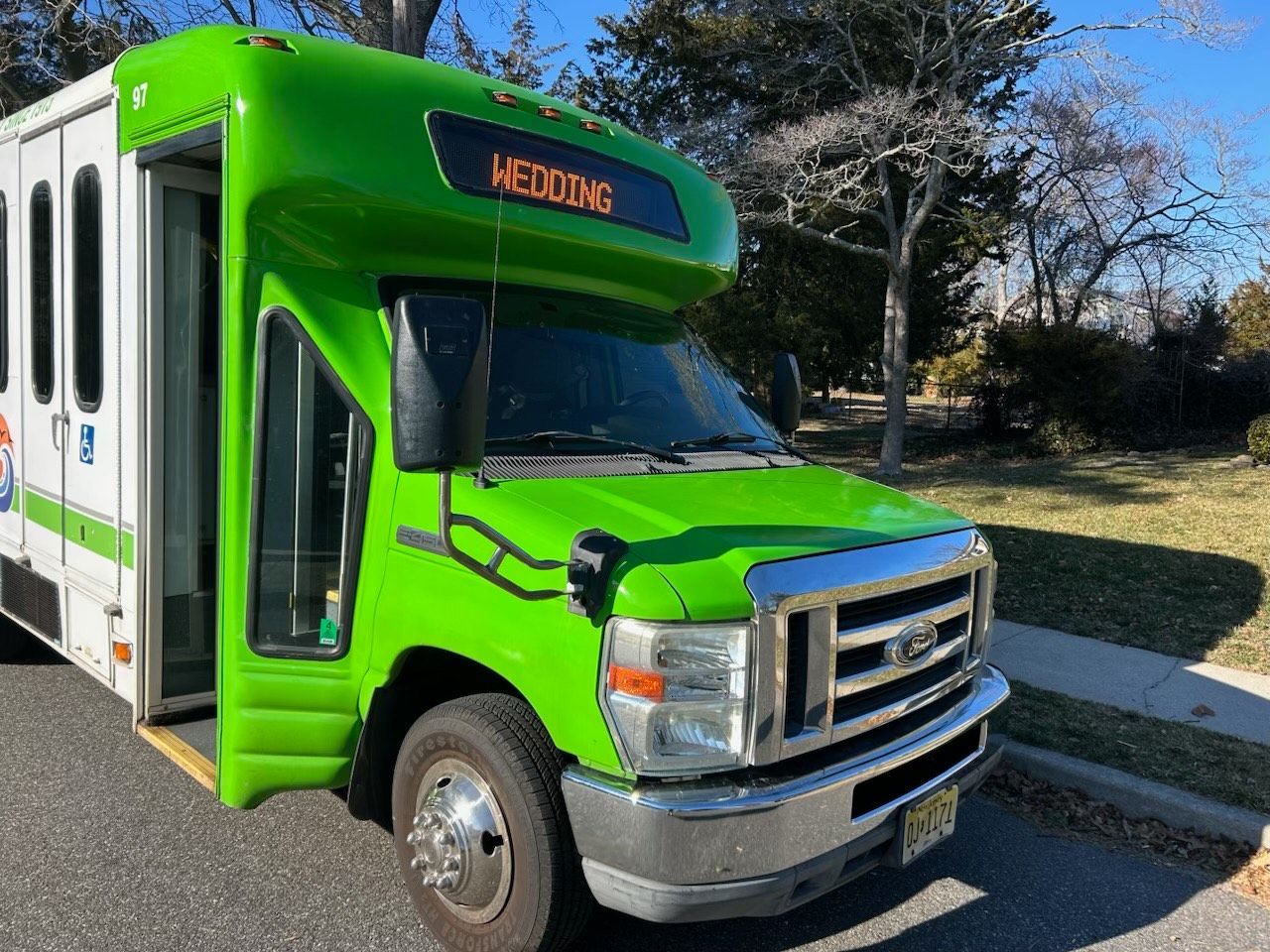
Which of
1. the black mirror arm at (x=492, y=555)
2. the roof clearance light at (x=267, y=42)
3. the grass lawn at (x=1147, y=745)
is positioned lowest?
the grass lawn at (x=1147, y=745)

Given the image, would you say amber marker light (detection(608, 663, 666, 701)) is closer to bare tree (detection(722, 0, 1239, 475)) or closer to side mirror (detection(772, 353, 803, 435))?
side mirror (detection(772, 353, 803, 435))

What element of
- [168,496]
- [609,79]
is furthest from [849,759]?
[609,79]

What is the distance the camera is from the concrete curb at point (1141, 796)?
4188mm

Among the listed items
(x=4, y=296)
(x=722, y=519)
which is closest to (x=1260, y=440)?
(x=722, y=519)

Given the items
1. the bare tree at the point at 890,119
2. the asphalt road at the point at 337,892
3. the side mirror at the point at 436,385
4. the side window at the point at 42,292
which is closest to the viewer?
the side mirror at the point at 436,385

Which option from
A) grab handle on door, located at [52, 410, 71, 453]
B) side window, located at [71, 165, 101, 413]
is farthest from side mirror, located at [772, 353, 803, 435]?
grab handle on door, located at [52, 410, 71, 453]

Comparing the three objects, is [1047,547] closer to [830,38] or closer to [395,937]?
[395,937]

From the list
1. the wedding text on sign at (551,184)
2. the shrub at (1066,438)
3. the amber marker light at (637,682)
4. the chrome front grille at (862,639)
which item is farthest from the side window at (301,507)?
the shrub at (1066,438)

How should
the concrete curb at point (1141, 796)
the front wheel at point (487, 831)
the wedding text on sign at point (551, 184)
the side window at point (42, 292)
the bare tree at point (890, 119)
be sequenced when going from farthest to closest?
the bare tree at point (890, 119)
the side window at point (42, 292)
the concrete curb at point (1141, 796)
the wedding text on sign at point (551, 184)
the front wheel at point (487, 831)

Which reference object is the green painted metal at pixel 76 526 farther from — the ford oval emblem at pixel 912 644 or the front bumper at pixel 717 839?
the ford oval emblem at pixel 912 644

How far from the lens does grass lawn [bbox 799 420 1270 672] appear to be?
6965mm

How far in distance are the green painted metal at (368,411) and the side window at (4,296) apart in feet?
5.94

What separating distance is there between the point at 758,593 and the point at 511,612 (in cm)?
70

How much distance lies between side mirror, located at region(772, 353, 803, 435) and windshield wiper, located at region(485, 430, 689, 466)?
1.22 meters
